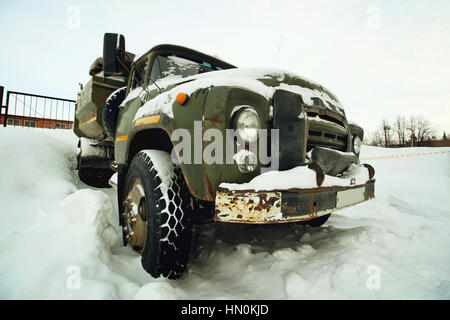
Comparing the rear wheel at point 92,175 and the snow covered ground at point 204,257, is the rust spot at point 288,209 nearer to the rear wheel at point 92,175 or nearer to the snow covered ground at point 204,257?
the snow covered ground at point 204,257

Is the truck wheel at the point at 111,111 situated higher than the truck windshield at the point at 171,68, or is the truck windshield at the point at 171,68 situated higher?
the truck windshield at the point at 171,68

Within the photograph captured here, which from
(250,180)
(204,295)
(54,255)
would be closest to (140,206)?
(54,255)

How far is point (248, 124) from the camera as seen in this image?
1540 millimetres

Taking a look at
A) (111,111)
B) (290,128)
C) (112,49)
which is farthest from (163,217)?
(111,111)

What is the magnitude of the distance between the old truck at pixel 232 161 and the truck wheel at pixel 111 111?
37.6 inches

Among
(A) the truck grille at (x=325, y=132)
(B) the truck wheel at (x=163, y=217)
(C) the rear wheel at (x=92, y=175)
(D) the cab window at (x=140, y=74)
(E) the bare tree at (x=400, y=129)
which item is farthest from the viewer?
(E) the bare tree at (x=400, y=129)

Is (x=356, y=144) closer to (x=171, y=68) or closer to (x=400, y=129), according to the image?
(x=171, y=68)

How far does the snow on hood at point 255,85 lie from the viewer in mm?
1645

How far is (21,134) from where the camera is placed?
361cm

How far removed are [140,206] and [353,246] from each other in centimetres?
186

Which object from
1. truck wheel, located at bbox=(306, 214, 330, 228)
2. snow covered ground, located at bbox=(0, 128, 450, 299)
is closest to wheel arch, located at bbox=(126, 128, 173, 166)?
snow covered ground, located at bbox=(0, 128, 450, 299)

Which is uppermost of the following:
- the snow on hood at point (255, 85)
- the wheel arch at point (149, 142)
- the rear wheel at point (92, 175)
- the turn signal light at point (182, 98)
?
the snow on hood at point (255, 85)

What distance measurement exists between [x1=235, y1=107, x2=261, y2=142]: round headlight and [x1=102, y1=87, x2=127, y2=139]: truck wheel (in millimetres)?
2359

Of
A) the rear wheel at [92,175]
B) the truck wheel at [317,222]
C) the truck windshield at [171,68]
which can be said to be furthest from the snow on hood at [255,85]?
the rear wheel at [92,175]
